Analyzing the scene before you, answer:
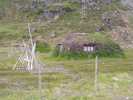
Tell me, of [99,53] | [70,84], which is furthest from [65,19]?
[70,84]

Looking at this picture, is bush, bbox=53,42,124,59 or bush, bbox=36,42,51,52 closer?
bush, bbox=53,42,124,59

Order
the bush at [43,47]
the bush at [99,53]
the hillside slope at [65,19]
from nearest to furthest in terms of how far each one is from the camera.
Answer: the bush at [99,53] → the bush at [43,47] → the hillside slope at [65,19]

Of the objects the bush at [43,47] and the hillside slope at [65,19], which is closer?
the bush at [43,47]

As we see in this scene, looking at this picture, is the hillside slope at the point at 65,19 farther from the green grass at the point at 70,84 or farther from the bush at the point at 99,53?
the green grass at the point at 70,84

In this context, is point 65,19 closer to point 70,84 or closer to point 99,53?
point 99,53

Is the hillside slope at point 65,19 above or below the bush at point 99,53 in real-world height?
above

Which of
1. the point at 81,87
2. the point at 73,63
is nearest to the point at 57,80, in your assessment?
the point at 81,87

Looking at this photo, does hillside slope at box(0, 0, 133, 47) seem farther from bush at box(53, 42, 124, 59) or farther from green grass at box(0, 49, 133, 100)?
green grass at box(0, 49, 133, 100)

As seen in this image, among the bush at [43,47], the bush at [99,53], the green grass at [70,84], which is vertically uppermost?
the green grass at [70,84]

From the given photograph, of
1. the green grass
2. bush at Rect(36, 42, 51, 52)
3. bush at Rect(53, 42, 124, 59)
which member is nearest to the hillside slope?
bush at Rect(36, 42, 51, 52)

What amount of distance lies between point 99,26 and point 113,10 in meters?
13.8

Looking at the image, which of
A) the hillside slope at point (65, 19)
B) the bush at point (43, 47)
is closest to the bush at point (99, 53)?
the bush at point (43, 47)

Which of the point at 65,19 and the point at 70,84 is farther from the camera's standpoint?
the point at 65,19

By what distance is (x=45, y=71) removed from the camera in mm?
58094
